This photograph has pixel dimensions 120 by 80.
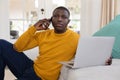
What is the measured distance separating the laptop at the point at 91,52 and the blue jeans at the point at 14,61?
585 millimetres

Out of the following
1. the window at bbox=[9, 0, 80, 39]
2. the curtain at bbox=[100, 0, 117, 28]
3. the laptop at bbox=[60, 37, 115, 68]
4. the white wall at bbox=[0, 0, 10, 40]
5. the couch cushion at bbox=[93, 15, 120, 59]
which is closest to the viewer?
the laptop at bbox=[60, 37, 115, 68]

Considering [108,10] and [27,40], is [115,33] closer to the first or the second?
[27,40]

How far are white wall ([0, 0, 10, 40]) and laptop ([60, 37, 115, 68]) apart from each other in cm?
268

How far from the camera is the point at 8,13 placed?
417 centimetres

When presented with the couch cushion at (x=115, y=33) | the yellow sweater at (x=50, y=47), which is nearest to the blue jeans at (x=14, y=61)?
the yellow sweater at (x=50, y=47)

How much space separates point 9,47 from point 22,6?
240cm

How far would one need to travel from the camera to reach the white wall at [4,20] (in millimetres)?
4094

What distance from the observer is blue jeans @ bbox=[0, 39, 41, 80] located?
6.81ft

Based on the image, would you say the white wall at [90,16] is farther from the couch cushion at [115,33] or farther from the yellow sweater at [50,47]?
the yellow sweater at [50,47]

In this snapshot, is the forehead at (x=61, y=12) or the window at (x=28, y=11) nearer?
the forehead at (x=61, y=12)

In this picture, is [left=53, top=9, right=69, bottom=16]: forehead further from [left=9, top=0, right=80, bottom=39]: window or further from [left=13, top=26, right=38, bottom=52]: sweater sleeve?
[left=9, top=0, right=80, bottom=39]: window

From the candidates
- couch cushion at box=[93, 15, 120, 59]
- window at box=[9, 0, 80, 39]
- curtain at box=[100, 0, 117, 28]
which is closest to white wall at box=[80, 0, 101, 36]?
curtain at box=[100, 0, 117, 28]

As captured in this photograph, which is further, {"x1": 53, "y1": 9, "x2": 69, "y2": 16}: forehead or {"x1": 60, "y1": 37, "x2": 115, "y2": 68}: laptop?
{"x1": 53, "y1": 9, "x2": 69, "y2": 16}: forehead

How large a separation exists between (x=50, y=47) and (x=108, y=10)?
2.19m
